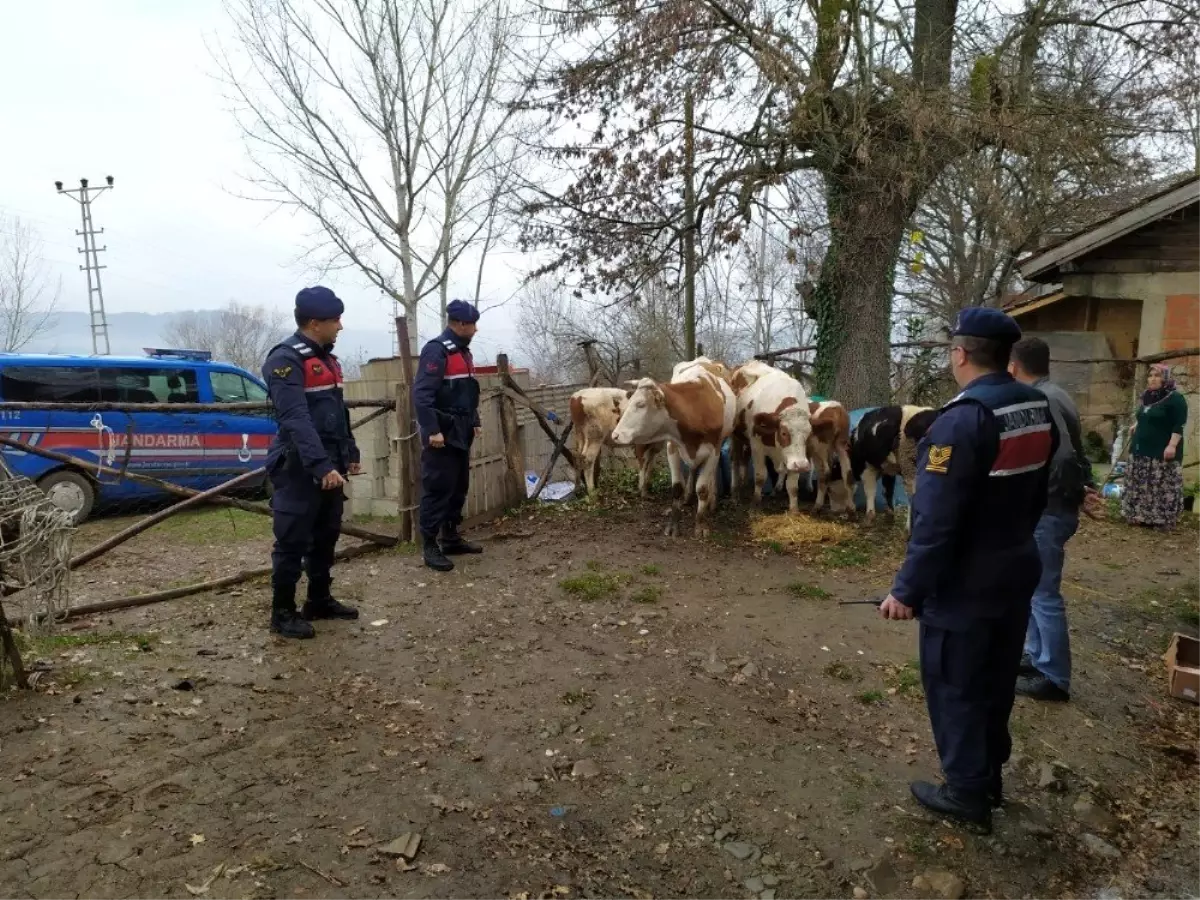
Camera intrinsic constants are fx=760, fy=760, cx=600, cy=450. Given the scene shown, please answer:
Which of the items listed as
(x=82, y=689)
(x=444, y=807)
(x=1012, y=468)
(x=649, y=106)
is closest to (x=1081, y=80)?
(x=649, y=106)

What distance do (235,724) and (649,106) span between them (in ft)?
26.2

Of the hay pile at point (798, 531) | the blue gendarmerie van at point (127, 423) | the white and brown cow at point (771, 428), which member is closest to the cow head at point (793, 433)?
the white and brown cow at point (771, 428)

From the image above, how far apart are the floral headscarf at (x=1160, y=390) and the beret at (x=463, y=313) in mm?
6357

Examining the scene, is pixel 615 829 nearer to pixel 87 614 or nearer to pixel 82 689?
pixel 82 689

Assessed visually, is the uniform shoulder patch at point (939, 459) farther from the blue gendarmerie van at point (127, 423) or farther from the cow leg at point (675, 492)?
the blue gendarmerie van at point (127, 423)

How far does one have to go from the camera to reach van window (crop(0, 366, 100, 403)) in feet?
31.1

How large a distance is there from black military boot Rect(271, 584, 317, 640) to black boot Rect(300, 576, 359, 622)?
23 cm

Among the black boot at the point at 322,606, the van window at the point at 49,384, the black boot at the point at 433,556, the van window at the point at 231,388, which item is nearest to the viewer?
the black boot at the point at 322,606

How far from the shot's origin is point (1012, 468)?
2721mm

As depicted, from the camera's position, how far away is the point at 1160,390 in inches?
286

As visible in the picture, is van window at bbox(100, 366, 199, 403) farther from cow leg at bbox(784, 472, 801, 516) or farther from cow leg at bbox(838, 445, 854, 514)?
cow leg at bbox(838, 445, 854, 514)

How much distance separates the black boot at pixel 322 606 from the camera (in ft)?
15.7

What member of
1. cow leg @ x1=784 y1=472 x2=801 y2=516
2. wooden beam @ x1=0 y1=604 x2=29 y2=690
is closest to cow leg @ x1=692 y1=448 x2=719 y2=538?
cow leg @ x1=784 y1=472 x2=801 y2=516

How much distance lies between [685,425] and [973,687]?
179 inches
